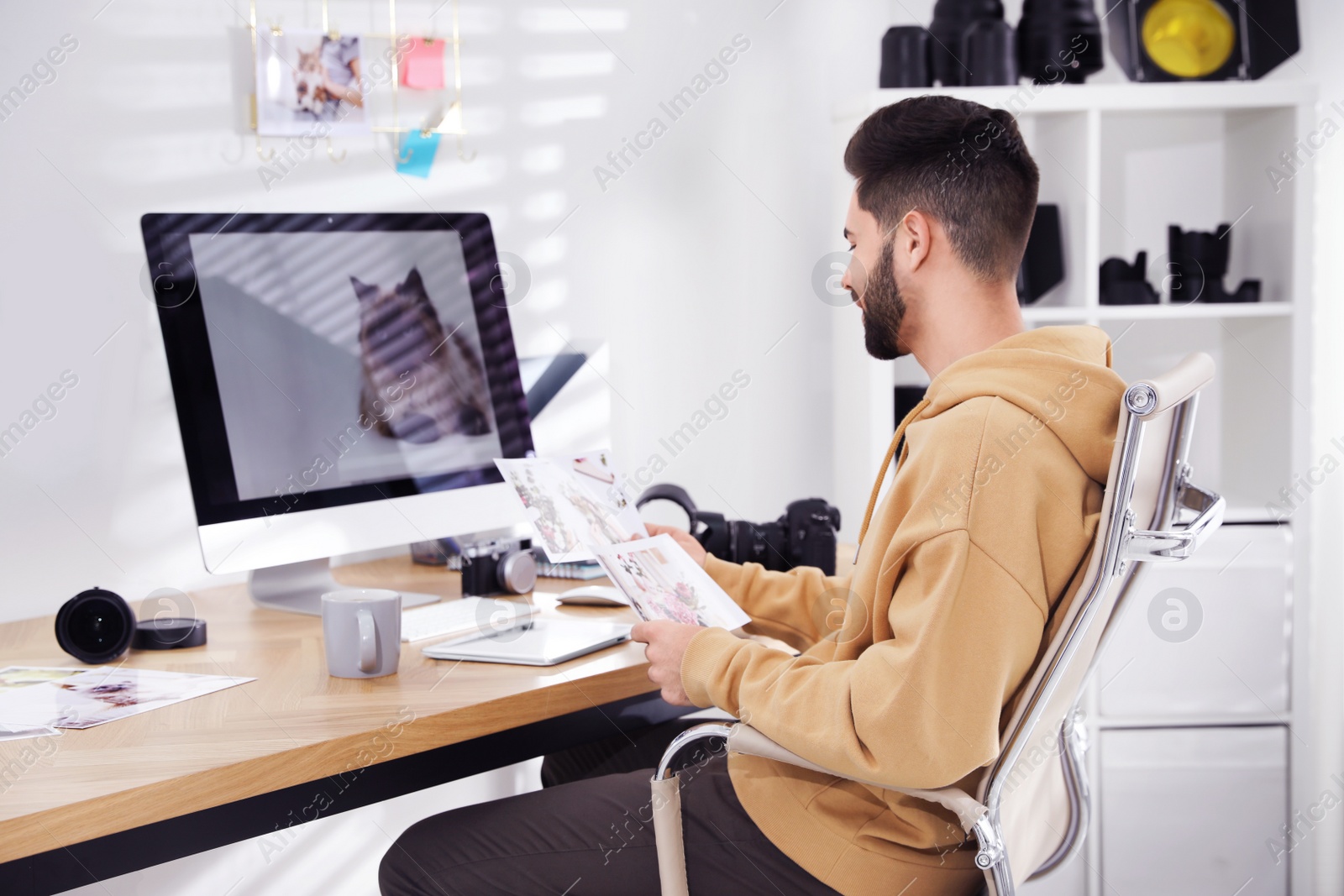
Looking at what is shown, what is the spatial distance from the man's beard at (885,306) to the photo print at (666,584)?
0.37 m

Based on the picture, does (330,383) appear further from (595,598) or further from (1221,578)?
(1221,578)

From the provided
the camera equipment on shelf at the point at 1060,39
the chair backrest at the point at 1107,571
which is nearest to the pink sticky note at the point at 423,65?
the camera equipment on shelf at the point at 1060,39

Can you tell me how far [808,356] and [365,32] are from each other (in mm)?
1244

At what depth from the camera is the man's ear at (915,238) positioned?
135 centimetres

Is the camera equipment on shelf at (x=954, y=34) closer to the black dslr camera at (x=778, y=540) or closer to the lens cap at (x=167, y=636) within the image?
the black dslr camera at (x=778, y=540)

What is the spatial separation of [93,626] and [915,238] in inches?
44.3

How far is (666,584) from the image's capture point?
1421 millimetres

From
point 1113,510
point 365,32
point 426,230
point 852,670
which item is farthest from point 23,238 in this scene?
point 1113,510

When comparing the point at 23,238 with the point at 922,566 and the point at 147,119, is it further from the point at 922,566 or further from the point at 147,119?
the point at 922,566

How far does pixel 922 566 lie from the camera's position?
41.6 inches

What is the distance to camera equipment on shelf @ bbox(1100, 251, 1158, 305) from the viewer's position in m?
2.48

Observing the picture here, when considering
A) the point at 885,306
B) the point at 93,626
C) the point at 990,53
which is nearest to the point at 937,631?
the point at 885,306

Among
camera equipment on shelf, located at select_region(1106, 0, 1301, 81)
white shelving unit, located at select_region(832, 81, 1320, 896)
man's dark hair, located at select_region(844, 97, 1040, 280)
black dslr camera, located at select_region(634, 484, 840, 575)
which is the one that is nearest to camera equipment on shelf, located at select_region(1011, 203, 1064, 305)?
white shelving unit, located at select_region(832, 81, 1320, 896)

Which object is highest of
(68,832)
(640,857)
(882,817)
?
(68,832)
